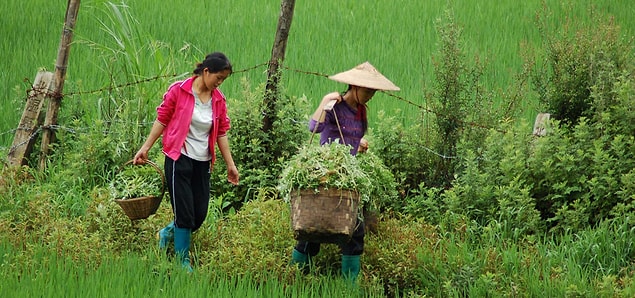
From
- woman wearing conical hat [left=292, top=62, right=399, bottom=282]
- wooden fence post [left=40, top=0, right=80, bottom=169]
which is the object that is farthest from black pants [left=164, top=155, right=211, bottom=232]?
wooden fence post [left=40, top=0, right=80, bottom=169]

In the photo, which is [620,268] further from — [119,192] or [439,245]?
[119,192]

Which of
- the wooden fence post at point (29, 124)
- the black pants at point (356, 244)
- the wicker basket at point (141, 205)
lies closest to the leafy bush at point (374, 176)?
the black pants at point (356, 244)

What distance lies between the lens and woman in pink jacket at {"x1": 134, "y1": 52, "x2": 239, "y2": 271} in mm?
5746

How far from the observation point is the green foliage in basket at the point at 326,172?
5.26 meters

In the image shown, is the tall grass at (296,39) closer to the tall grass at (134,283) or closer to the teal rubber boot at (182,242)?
the teal rubber boot at (182,242)

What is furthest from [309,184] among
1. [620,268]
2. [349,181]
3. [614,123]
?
[614,123]

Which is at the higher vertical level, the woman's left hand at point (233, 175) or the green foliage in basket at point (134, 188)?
the woman's left hand at point (233, 175)

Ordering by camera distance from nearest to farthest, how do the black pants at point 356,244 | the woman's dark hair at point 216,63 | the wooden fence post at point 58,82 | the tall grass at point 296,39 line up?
the black pants at point 356,244 → the woman's dark hair at point 216,63 → the wooden fence post at point 58,82 → the tall grass at point 296,39

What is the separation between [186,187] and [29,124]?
7.71 ft

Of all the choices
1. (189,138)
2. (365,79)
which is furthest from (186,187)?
(365,79)

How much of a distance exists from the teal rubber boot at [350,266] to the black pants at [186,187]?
92 cm

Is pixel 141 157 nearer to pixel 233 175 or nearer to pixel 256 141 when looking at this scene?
pixel 233 175

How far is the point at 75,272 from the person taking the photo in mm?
5555

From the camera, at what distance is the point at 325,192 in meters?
5.22
